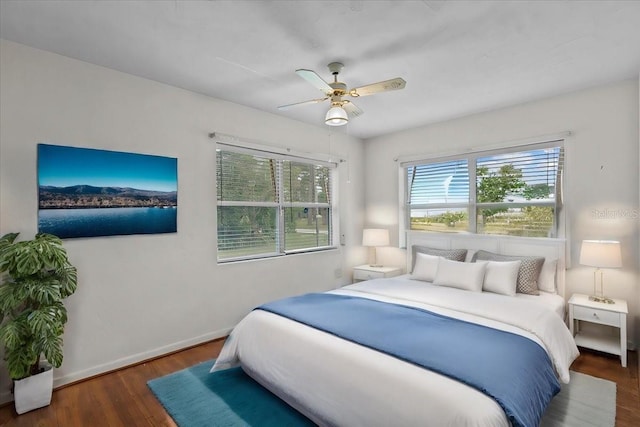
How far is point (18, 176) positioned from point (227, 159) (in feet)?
5.86

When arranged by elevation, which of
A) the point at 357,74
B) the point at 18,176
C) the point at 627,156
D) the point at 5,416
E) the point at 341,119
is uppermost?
the point at 357,74

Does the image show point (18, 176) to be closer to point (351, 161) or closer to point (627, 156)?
point (351, 161)

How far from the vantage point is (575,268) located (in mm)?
3398

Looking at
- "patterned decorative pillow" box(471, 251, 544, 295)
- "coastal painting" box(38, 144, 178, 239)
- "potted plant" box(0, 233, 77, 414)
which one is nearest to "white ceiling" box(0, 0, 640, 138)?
"coastal painting" box(38, 144, 178, 239)

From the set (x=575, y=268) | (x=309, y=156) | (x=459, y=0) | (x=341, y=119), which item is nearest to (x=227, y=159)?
(x=309, y=156)

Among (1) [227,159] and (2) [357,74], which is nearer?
(2) [357,74]

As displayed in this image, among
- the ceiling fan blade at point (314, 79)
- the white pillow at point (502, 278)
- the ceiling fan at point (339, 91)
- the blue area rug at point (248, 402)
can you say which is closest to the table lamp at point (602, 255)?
the white pillow at point (502, 278)

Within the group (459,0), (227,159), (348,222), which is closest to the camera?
(459,0)

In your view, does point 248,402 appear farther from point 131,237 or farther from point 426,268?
point 426,268

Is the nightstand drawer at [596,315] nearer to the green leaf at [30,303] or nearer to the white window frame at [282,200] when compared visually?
the white window frame at [282,200]

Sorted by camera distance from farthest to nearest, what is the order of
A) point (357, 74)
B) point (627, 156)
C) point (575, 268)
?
point (575, 268)
point (627, 156)
point (357, 74)

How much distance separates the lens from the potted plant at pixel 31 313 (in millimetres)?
2131

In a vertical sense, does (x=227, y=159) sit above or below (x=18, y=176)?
above

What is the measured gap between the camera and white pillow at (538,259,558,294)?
130 inches
